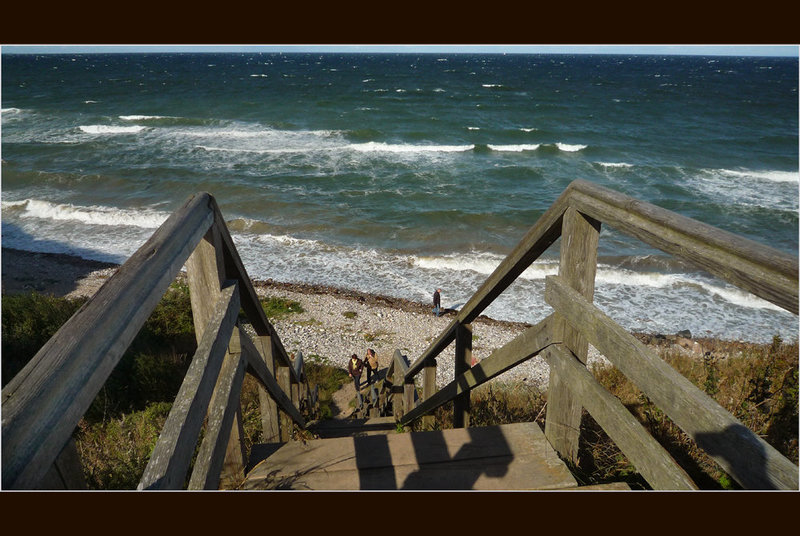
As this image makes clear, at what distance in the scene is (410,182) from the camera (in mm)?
26047

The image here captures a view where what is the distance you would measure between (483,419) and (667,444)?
1622 millimetres

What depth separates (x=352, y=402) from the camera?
30.8ft

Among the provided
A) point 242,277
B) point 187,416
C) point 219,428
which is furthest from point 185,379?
point 242,277

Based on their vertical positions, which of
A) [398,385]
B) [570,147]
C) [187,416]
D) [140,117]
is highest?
[187,416]

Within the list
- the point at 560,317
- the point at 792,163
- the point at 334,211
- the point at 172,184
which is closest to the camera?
the point at 560,317

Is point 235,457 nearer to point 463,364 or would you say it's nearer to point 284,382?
point 463,364

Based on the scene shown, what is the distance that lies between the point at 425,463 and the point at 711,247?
175 cm

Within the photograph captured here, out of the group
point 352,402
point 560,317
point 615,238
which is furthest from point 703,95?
point 560,317

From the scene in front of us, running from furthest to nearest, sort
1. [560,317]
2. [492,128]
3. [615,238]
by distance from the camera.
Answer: [492,128] < [615,238] < [560,317]

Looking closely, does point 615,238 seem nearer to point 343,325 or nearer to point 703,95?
point 343,325

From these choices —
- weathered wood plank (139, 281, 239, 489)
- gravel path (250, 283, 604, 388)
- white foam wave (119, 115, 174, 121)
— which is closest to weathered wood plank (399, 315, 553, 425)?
weathered wood plank (139, 281, 239, 489)

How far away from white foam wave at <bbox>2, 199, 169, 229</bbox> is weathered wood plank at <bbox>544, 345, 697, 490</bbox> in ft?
67.2

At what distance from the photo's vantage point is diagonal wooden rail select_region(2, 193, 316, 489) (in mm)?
823

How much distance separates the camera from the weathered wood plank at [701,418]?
46.0 inches
